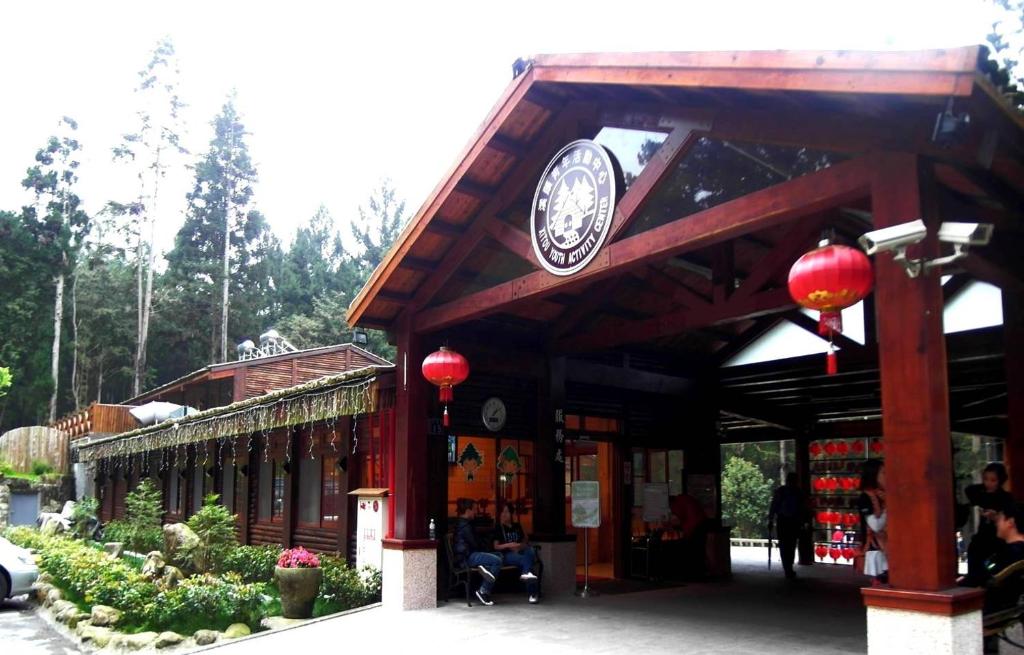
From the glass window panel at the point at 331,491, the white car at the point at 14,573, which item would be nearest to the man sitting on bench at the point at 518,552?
the glass window panel at the point at 331,491

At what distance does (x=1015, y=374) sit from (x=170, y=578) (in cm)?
976

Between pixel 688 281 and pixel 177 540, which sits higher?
pixel 688 281

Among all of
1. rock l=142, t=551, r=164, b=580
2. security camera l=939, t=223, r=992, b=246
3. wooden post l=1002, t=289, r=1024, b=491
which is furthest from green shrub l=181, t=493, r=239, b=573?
security camera l=939, t=223, r=992, b=246

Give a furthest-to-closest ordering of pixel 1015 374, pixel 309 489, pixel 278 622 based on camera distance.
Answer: pixel 309 489
pixel 278 622
pixel 1015 374

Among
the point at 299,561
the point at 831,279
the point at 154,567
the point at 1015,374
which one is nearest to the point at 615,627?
the point at 299,561

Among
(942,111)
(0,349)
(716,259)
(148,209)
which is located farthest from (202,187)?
(942,111)

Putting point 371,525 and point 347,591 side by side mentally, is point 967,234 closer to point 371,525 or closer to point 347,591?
point 371,525

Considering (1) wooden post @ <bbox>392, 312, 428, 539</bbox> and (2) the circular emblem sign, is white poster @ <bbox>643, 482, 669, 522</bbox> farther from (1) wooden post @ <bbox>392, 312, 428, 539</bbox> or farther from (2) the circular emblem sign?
(2) the circular emblem sign

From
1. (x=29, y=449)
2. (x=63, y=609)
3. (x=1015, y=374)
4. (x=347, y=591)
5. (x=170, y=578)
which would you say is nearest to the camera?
(x=1015, y=374)

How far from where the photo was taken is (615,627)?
27.8 feet

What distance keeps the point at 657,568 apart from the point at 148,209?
3477 cm

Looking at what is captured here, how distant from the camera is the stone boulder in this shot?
9.56m

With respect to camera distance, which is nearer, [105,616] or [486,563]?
[486,563]

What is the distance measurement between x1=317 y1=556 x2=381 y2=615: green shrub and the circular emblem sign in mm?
5089
